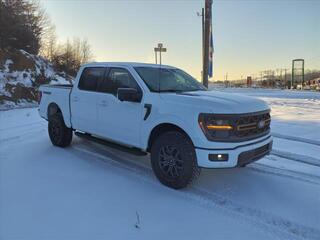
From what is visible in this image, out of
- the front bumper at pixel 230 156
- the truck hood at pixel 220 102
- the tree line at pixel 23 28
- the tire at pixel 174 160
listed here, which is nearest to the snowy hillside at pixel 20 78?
the tree line at pixel 23 28

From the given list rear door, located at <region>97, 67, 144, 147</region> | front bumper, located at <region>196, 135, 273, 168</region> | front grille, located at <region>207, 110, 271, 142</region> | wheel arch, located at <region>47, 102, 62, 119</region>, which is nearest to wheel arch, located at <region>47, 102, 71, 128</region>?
wheel arch, located at <region>47, 102, 62, 119</region>

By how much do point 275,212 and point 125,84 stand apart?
3.15m

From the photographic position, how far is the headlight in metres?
4.77

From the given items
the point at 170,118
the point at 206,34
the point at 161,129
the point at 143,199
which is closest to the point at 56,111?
the point at 161,129

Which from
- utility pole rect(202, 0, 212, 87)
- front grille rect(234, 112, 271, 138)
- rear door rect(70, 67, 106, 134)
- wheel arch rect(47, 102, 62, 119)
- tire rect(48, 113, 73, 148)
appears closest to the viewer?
front grille rect(234, 112, 271, 138)

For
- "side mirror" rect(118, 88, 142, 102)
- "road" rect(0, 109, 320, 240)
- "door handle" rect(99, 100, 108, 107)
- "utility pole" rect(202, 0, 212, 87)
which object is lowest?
"road" rect(0, 109, 320, 240)

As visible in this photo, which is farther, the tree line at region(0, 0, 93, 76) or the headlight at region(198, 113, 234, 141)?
the tree line at region(0, 0, 93, 76)

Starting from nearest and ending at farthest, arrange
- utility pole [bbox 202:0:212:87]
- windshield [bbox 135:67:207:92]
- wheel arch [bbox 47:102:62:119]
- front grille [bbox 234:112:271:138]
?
front grille [bbox 234:112:271:138] → windshield [bbox 135:67:207:92] → wheel arch [bbox 47:102:62:119] → utility pole [bbox 202:0:212:87]

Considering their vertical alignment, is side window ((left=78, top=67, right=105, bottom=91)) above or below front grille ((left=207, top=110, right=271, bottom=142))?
above

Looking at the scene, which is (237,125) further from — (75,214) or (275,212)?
(75,214)

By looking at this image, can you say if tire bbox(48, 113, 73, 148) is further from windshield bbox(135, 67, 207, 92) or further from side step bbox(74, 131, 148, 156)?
windshield bbox(135, 67, 207, 92)

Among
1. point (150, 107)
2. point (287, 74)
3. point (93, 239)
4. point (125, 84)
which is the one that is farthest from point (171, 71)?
point (287, 74)

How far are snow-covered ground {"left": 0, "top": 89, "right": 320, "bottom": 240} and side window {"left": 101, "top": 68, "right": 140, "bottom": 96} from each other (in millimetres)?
1348

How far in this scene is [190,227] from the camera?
4.08 meters
